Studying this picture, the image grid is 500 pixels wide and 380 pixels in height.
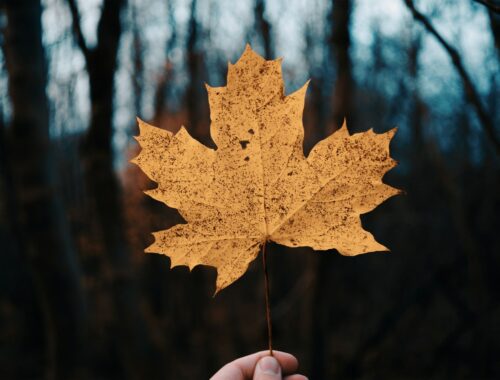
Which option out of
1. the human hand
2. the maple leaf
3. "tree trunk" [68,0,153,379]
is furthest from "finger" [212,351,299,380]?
"tree trunk" [68,0,153,379]

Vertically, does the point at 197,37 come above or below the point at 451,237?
above

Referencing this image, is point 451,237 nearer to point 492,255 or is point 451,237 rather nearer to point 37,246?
point 492,255

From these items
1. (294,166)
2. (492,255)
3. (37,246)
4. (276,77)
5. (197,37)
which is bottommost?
(492,255)

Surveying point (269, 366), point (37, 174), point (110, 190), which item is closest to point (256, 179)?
point (269, 366)

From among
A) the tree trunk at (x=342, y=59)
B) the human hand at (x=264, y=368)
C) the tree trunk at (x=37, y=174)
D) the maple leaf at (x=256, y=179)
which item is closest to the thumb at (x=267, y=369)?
the human hand at (x=264, y=368)

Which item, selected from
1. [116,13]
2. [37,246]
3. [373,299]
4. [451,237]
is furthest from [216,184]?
[373,299]
